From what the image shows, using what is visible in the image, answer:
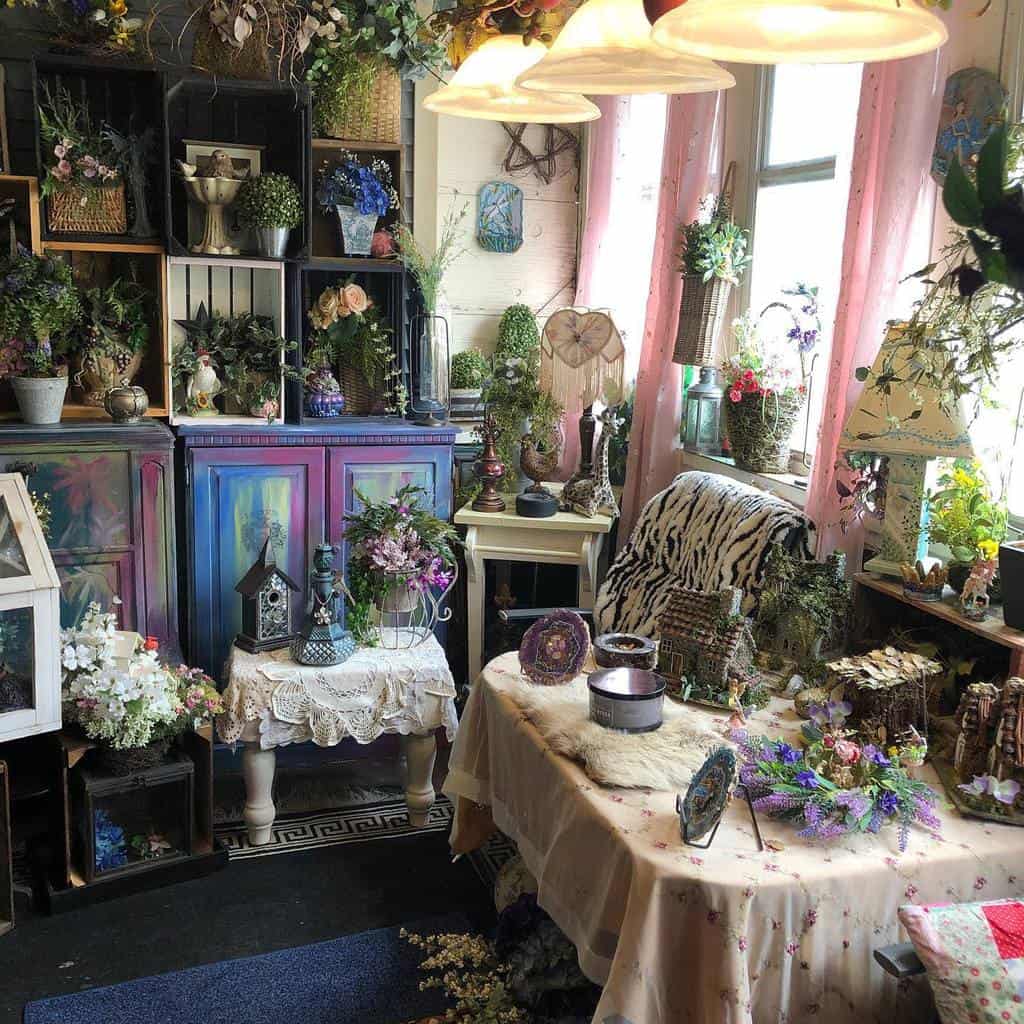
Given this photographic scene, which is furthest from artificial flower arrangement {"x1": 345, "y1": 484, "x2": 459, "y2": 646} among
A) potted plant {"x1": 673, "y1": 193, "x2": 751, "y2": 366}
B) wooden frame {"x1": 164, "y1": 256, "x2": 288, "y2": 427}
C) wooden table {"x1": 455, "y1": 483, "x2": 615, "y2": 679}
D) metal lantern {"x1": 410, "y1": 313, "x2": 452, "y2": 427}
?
potted plant {"x1": 673, "y1": 193, "x2": 751, "y2": 366}

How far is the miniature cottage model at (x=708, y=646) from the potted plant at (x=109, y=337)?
82.0 inches

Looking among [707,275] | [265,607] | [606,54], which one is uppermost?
[606,54]

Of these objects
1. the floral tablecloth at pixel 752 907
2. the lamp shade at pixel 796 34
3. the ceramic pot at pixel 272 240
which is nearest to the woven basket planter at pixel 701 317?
the ceramic pot at pixel 272 240

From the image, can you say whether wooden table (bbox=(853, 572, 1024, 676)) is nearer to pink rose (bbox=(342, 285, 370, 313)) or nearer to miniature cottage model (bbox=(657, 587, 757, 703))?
miniature cottage model (bbox=(657, 587, 757, 703))

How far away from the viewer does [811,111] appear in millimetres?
3387

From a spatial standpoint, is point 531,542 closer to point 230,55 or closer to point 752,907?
point 230,55

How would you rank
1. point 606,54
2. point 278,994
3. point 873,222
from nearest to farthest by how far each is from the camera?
point 606,54, point 278,994, point 873,222

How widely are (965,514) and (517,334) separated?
2.10 meters

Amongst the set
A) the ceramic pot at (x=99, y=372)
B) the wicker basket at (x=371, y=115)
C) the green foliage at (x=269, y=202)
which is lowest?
the ceramic pot at (x=99, y=372)

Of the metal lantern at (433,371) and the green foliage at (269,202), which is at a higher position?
the green foliage at (269,202)

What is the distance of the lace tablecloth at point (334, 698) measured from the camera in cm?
313

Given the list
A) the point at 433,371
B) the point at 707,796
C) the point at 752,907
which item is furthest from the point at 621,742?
the point at 433,371

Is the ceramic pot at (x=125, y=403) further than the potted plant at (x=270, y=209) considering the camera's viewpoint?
No

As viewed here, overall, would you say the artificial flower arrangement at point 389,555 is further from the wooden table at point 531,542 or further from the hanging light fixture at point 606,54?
the hanging light fixture at point 606,54
